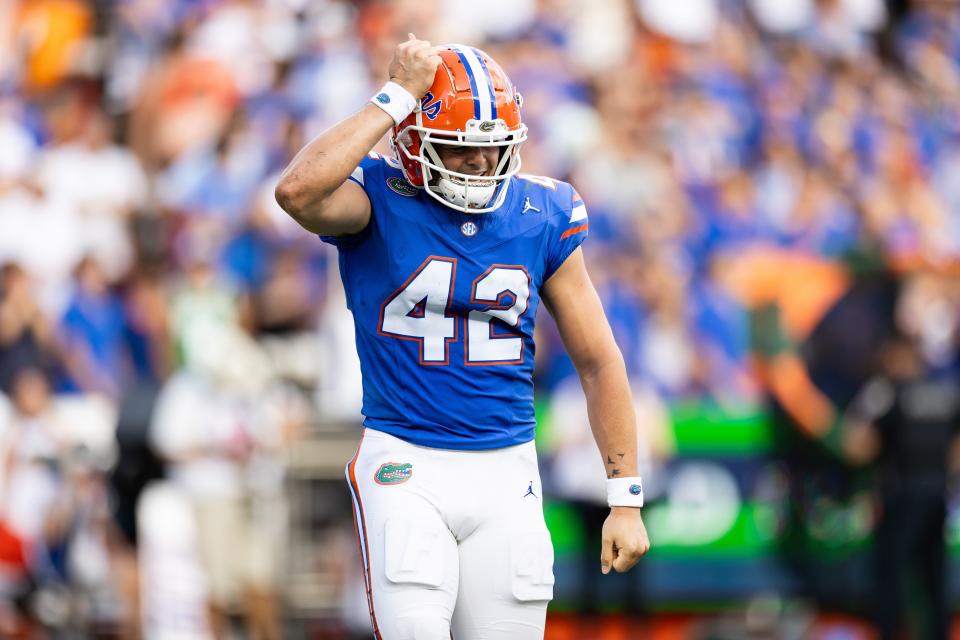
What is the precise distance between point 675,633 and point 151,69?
6208mm

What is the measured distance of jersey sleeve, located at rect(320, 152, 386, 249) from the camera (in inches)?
161

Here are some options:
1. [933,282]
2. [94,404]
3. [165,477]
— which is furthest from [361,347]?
[933,282]

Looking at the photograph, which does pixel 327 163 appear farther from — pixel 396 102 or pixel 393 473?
pixel 393 473

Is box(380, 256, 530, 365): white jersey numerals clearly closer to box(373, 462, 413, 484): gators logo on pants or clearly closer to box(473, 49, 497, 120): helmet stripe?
box(373, 462, 413, 484): gators logo on pants

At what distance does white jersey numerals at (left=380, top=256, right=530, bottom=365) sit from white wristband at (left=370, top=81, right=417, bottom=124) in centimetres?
42

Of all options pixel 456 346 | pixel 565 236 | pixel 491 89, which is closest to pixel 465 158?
pixel 491 89

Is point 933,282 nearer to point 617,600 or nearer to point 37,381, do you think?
point 617,600

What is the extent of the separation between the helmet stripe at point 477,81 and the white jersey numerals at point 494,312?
434mm

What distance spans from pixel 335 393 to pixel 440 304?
4830 mm

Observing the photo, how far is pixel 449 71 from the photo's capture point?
4066 mm

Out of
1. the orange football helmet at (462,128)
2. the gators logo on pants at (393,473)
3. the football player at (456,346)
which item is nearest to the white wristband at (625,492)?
the football player at (456,346)

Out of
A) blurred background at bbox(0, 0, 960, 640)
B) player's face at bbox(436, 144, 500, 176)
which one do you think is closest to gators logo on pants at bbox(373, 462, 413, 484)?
player's face at bbox(436, 144, 500, 176)

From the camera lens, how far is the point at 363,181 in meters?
4.11

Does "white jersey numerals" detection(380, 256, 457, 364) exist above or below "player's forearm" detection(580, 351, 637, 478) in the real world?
above
